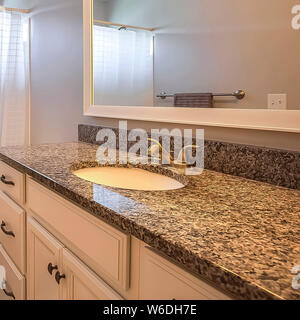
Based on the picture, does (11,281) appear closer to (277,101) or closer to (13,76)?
(277,101)

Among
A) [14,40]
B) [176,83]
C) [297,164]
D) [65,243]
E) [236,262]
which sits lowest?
[65,243]

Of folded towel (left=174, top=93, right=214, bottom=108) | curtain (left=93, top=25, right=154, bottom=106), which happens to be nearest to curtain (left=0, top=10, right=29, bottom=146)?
curtain (left=93, top=25, right=154, bottom=106)

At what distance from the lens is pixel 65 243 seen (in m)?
1.01

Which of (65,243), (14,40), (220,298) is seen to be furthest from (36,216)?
(14,40)

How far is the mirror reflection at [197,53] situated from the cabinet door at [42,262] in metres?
0.67

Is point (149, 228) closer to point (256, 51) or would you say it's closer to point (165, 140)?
point (256, 51)

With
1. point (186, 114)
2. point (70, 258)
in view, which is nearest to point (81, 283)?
point (70, 258)

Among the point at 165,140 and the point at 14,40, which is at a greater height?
the point at 14,40

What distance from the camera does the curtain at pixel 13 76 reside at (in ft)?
8.78

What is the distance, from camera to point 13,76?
270 centimetres

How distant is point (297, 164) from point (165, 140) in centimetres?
57

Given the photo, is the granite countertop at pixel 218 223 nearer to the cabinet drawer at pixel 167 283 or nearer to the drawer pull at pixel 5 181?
the cabinet drawer at pixel 167 283

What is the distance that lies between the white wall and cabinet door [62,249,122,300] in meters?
0.72

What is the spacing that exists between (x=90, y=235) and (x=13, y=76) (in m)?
2.22
